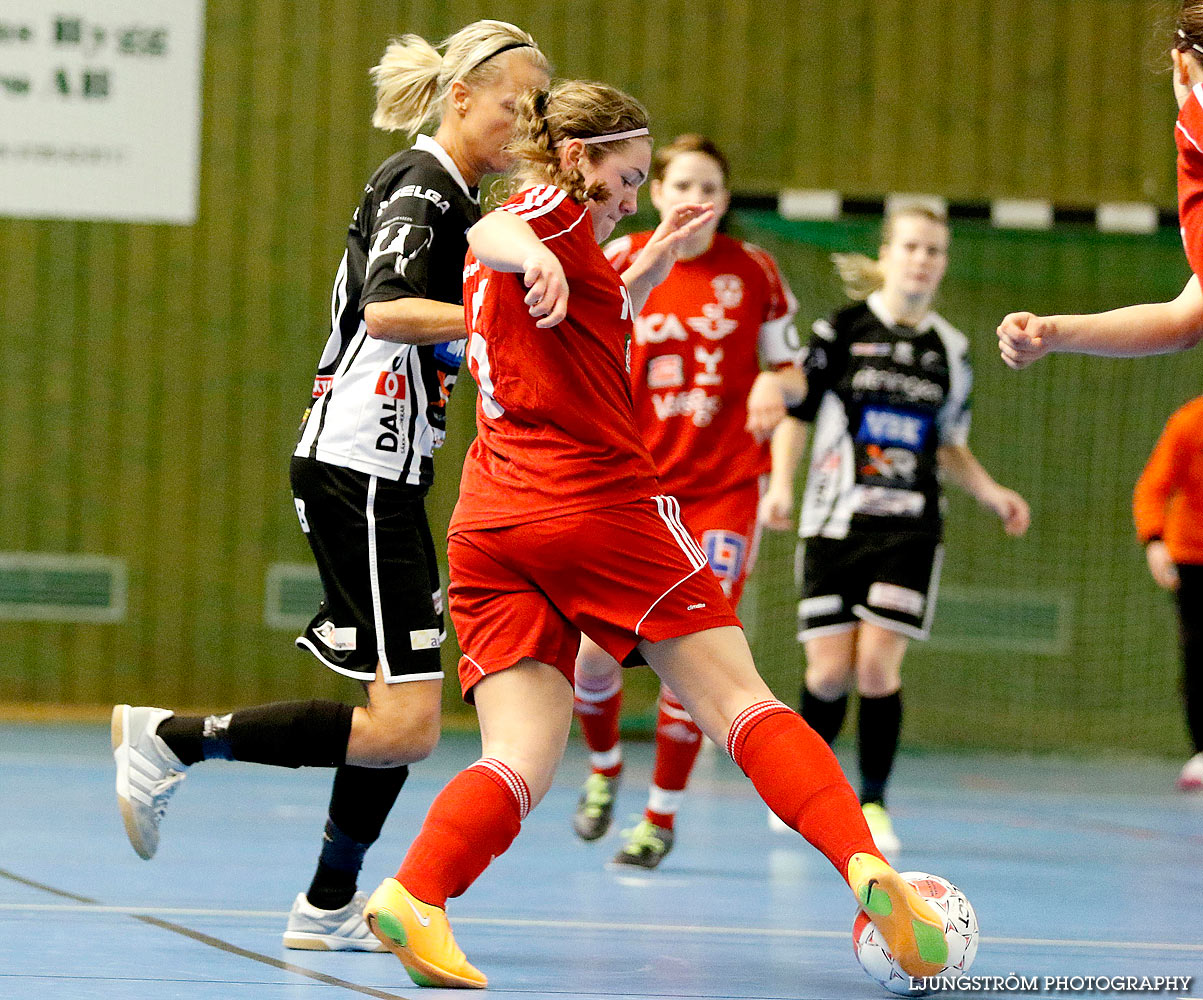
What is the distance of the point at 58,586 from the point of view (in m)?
7.71

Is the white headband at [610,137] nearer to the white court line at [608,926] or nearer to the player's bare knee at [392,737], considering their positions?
the player's bare knee at [392,737]

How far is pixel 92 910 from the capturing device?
3.05 metres

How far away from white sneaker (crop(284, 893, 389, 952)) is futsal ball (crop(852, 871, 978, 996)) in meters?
0.94

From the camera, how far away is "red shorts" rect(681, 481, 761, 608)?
4.17m

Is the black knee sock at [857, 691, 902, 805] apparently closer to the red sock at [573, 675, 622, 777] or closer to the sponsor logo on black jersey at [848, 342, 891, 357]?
the red sock at [573, 675, 622, 777]

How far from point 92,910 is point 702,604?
4.89 feet

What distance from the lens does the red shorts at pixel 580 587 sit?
2.37m

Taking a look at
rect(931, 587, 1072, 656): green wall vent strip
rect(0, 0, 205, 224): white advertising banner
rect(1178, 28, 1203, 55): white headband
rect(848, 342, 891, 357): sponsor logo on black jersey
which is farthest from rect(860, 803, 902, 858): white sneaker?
rect(0, 0, 205, 224): white advertising banner

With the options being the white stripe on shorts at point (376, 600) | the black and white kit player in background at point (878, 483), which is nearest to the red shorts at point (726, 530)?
the black and white kit player in background at point (878, 483)

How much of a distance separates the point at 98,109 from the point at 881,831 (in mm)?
5600

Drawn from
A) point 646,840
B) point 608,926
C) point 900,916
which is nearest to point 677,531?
point 900,916

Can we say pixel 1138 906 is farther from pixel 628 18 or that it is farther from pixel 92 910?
pixel 628 18

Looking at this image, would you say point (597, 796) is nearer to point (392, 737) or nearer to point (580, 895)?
point (580, 895)

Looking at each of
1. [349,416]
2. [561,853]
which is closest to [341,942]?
[349,416]
